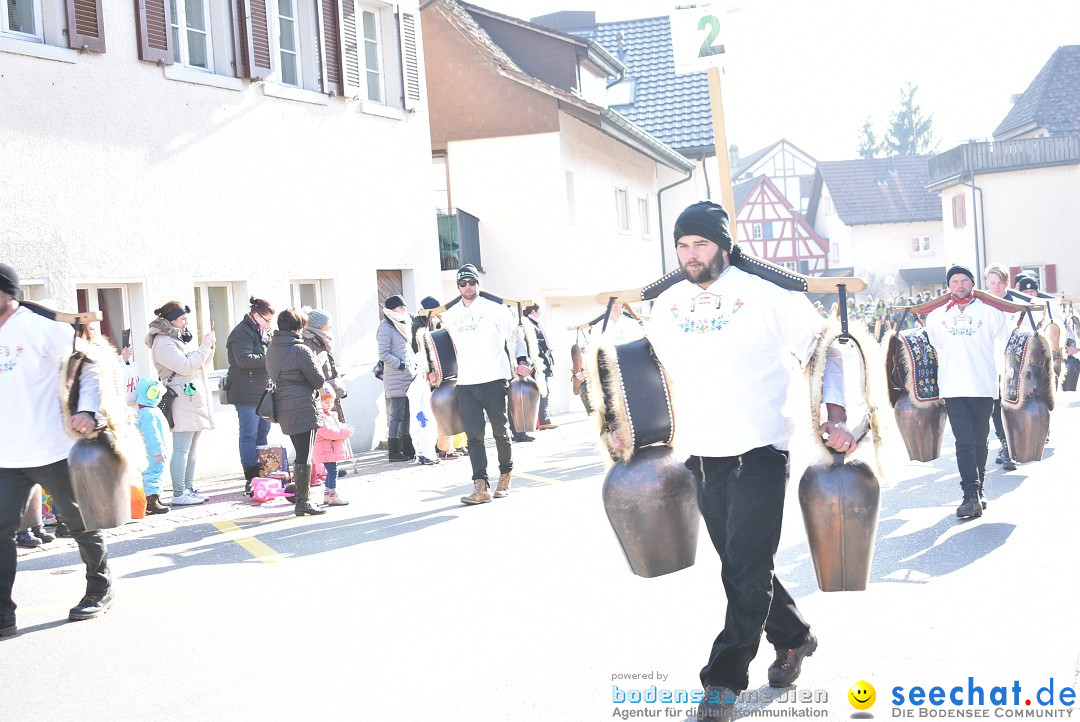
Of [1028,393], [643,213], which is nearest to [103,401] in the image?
[1028,393]

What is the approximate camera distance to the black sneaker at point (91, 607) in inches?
263

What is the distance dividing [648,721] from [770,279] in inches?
70.5

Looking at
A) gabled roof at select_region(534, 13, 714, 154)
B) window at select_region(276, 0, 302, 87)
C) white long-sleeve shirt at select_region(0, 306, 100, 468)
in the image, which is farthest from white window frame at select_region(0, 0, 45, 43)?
gabled roof at select_region(534, 13, 714, 154)

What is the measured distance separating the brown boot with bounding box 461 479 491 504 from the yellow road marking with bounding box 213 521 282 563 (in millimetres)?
1913

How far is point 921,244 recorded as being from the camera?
204 ft

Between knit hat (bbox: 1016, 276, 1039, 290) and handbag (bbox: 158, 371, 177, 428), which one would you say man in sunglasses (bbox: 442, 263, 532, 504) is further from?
knit hat (bbox: 1016, 276, 1039, 290)

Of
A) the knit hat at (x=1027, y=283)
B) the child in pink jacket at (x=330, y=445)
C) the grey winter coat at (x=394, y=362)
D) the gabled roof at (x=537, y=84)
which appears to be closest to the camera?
the child in pink jacket at (x=330, y=445)

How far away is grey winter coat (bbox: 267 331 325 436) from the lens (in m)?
9.72

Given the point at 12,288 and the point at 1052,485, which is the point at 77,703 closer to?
the point at 12,288

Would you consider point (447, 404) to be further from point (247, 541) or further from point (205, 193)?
point (205, 193)

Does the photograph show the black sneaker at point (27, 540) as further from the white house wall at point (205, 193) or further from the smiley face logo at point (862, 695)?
the smiley face logo at point (862, 695)

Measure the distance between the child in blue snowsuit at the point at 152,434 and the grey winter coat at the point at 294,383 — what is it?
1245mm

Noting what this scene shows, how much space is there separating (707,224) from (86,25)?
375 inches

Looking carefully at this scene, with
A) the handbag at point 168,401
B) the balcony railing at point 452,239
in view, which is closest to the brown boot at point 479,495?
the handbag at point 168,401
